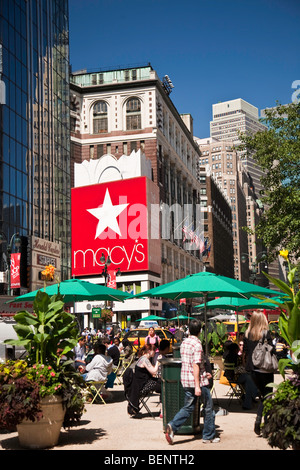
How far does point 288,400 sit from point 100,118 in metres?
79.5

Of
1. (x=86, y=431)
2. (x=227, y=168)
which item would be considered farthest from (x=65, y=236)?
(x=227, y=168)

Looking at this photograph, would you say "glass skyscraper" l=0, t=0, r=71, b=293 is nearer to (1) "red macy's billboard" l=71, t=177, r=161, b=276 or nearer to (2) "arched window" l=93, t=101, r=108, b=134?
(1) "red macy's billboard" l=71, t=177, r=161, b=276

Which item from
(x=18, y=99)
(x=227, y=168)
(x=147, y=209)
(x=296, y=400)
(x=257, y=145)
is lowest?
(x=296, y=400)

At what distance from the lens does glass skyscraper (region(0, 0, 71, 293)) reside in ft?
162

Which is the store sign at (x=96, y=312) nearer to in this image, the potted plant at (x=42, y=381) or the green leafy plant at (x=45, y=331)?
the potted plant at (x=42, y=381)

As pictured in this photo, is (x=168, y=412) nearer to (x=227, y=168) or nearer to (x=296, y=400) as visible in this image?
(x=296, y=400)

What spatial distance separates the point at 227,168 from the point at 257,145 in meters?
171

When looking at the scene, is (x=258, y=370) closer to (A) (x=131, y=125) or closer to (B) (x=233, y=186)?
(A) (x=131, y=125)

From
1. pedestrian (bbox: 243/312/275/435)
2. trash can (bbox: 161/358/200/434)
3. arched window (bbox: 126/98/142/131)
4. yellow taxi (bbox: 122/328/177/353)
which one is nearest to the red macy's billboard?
arched window (bbox: 126/98/142/131)

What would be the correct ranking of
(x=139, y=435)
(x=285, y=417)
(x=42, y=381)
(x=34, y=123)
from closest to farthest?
(x=285, y=417)
(x=42, y=381)
(x=139, y=435)
(x=34, y=123)

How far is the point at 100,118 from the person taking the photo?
83188 mm

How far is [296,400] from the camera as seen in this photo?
6.20 meters

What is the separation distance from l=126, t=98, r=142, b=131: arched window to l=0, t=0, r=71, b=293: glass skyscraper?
18204 millimetres

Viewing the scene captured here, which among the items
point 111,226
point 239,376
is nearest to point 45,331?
point 239,376
